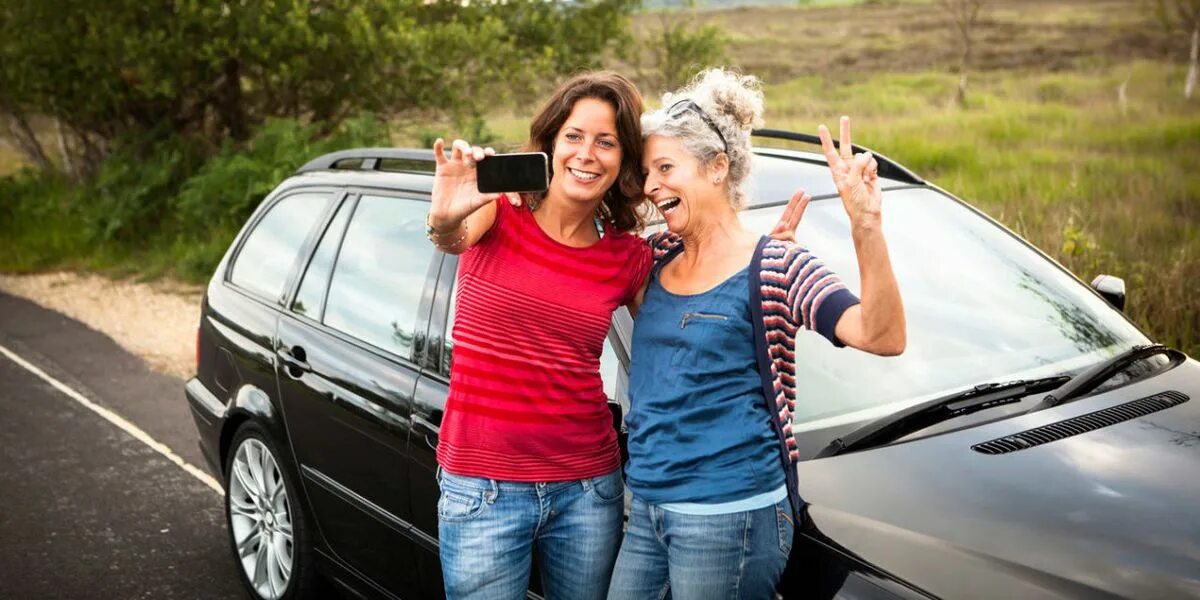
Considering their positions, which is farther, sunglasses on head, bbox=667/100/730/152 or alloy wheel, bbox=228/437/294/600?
alloy wheel, bbox=228/437/294/600

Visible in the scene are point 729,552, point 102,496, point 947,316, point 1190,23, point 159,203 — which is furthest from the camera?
point 1190,23

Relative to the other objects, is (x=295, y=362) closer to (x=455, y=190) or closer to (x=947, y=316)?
(x=455, y=190)

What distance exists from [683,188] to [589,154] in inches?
9.8

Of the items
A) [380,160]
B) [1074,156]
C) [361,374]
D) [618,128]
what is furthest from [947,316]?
[1074,156]

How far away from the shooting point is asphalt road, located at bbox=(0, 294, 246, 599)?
15.4 ft

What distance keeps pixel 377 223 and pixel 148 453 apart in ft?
10.8

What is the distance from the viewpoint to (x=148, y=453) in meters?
6.40

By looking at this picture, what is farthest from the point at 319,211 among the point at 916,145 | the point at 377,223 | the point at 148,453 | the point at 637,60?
the point at 637,60

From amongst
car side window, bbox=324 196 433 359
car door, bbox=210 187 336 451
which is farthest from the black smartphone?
car door, bbox=210 187 336 451

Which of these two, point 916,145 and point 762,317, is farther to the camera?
point 916,145

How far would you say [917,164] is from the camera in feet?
48.5

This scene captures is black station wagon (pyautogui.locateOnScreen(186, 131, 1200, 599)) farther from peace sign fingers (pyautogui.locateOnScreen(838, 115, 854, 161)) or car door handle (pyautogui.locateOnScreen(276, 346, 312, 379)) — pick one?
peace sign fingers (pyautogui.locateOnScreen(838, 115, 854, 161))

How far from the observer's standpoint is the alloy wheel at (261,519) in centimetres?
422

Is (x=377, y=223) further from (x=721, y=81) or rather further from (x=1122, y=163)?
(x=1122, y=163)
